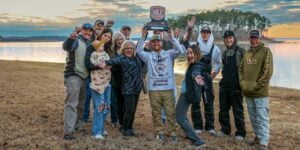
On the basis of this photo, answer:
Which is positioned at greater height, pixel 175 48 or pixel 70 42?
pixel 70 42

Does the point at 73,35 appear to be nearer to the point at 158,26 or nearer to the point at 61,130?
the point at 158,26

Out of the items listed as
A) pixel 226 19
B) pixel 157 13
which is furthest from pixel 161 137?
pixel 226 19

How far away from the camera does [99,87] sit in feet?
21.2

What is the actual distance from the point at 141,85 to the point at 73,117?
138 centimetres

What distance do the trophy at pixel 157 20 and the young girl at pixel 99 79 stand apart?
0.85 metres

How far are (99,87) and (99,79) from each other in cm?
14

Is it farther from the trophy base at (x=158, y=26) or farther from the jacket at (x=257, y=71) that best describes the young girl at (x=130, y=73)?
the jacket at (x=257, y=71)

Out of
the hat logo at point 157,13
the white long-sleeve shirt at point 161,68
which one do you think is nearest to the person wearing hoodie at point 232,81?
the white long-sleeve shirt at point 161,68

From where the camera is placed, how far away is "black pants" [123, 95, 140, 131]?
6691 millimetres

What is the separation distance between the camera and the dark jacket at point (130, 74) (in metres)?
6.60

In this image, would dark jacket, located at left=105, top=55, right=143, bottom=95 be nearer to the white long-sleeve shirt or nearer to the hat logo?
the white long-sleeve shirt

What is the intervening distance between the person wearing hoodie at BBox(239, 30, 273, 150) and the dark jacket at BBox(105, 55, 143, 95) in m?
1.93

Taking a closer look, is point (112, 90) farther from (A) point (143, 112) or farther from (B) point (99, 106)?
(A) point (143, 112)

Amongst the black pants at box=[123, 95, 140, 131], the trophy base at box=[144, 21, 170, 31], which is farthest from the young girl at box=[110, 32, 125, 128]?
the trophy base at box=[144, 21, 170, 31]
